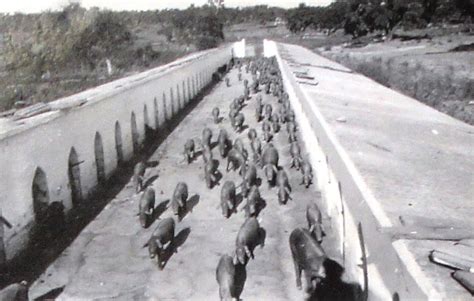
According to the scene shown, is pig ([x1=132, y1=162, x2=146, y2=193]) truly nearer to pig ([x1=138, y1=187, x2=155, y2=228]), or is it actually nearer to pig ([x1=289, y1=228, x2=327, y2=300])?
pig ([x1=138, y1=187, x2=155, y2=228])

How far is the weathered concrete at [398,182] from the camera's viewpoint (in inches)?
271

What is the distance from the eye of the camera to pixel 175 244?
13883 mm

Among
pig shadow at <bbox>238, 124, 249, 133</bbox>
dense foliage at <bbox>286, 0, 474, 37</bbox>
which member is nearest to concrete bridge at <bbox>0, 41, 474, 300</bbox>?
pig shadow at <bbox>238, 124, 249, 133</bbox>

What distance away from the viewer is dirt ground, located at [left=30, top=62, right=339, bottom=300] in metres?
11.5

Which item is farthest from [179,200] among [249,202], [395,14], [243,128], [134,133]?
[395,14]

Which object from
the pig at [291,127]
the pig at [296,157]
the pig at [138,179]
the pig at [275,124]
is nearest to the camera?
the pig at [138,179]

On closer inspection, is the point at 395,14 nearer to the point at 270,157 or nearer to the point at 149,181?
the point at 149,181

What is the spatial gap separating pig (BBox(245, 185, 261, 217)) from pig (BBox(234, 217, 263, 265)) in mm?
1530

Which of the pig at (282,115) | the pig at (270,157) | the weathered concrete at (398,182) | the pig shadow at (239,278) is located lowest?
the pig shadow at (239,278)

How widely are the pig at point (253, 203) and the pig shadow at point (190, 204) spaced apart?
1764mm

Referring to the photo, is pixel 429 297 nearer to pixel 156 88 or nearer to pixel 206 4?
pixel 156 88

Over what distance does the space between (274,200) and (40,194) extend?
589 cm

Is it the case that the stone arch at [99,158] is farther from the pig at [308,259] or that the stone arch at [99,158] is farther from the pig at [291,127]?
the pig at [308,259]

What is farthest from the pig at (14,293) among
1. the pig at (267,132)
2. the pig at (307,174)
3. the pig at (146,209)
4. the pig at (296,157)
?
the pig at (267,132)
